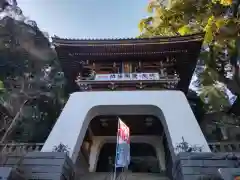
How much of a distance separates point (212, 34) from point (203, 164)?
20.0ft

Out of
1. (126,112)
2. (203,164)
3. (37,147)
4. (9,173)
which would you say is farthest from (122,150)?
(9,173)

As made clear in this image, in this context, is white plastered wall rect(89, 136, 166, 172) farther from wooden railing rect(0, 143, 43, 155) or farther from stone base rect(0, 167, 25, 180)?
stone base rect(0, 167, 25, 180)

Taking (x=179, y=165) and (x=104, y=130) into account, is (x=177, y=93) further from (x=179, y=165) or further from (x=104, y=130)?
(x=104, y=130)

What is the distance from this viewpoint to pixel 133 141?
32.0 ft

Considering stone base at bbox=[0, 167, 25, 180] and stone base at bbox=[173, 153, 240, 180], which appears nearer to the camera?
stone base at bbox=[0, 167, 25, 180]

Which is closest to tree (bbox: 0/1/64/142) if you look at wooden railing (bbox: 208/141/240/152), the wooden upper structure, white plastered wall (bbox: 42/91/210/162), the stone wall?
the wooden upper structure

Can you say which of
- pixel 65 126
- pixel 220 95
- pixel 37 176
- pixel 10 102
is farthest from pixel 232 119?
pixel 10 102

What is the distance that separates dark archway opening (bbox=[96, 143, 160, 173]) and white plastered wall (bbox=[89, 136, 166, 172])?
23 centimetres

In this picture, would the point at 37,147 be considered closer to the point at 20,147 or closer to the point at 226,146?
the point at 20,147

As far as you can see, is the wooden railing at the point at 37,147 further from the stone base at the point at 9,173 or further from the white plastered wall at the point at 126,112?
the stone base at the point at 9,173

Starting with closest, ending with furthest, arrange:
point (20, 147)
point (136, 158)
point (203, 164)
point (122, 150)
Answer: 1. point (203, 164)
2. point (122, 150)
3. point (20, 147)
4. point (136, 158)

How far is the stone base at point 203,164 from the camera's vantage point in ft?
16.2

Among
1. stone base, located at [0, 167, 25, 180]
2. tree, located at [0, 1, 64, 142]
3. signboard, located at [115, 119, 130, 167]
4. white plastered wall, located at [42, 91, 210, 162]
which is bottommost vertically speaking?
stone base, located at [0, 167, 25, 180]

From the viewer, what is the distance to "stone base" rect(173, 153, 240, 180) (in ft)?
16.2
